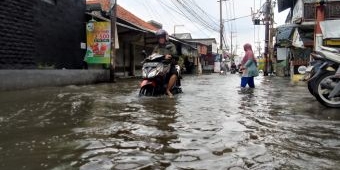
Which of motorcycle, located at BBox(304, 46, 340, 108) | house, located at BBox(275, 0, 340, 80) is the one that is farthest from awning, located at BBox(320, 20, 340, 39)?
motorcycle, located at BBox(304, 46, 340, 108)

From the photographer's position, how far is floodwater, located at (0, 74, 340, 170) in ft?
10.6

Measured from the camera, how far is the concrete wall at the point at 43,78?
10.2 metres

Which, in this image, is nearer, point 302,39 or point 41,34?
point 41,34

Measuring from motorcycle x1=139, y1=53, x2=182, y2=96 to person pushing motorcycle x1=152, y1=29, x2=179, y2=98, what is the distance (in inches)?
4.8

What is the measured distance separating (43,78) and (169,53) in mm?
4752

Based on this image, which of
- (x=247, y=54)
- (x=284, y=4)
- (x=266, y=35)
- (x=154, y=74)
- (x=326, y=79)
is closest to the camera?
(x=326, y=79)

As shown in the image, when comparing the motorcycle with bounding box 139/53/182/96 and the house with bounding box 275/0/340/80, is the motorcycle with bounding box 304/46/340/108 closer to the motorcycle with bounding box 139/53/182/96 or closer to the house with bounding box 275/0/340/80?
the motorcycle with bounding box 139/53/182/96

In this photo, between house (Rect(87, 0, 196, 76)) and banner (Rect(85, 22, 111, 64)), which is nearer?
banner (Rect(85, 22, 111, 64))

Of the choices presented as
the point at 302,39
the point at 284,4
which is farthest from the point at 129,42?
the point at 284,4

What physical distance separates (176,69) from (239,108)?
2.59 meters

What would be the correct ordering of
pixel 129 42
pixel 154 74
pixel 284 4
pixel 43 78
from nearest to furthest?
1. pixel 154 74
2. pixel 43 78
3. pixel 129 42
4. pixel 284 4

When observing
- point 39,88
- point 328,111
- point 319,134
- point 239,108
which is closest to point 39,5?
point 39,88

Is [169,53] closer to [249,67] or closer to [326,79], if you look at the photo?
[326,79]

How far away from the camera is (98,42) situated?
55.6ft
